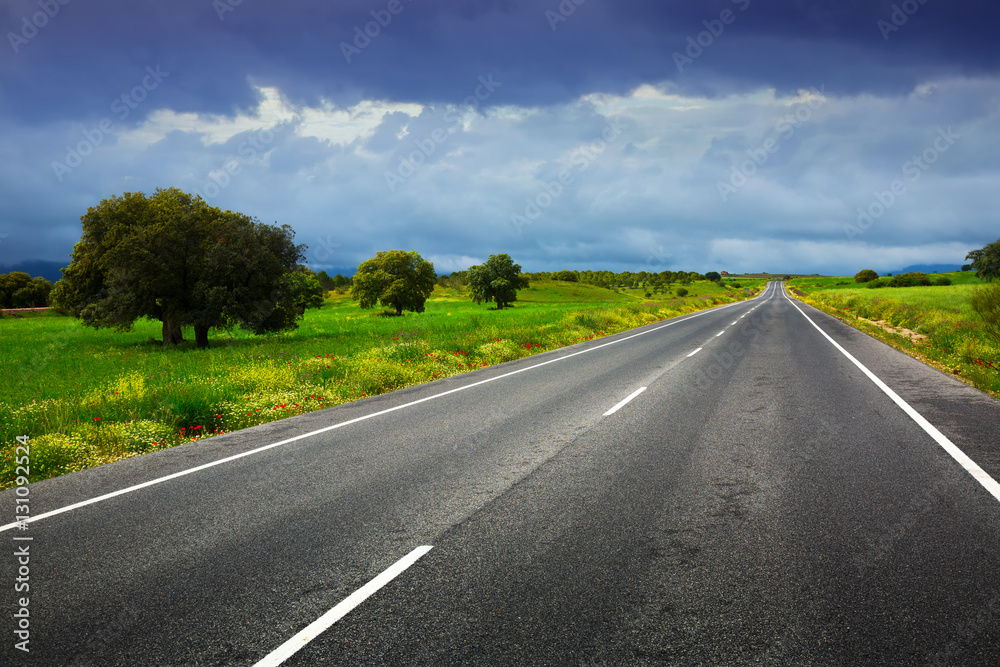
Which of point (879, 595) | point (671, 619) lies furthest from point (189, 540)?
point (879, 595)

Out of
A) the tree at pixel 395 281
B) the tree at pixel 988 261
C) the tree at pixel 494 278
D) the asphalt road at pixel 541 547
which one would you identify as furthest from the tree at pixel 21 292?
the tree at pixel 988 261

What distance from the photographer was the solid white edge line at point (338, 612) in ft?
8.71

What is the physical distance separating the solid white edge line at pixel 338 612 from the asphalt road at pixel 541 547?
0.05 metres

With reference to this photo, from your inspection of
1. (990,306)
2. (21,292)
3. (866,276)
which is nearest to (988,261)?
(866,276)

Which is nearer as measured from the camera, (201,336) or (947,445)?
(947,445)

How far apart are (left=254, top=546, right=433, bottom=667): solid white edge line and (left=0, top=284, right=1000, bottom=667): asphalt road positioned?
51 millimetres

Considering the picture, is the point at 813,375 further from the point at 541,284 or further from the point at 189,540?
the point at 541,284

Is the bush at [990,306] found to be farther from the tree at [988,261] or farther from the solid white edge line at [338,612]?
the tree at [988,261]

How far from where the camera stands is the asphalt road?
2738mm

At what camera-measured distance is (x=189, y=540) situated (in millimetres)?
4074

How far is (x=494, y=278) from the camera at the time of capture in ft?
252

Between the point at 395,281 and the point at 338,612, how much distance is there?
59.6m

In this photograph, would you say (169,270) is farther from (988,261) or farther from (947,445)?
(988,261)

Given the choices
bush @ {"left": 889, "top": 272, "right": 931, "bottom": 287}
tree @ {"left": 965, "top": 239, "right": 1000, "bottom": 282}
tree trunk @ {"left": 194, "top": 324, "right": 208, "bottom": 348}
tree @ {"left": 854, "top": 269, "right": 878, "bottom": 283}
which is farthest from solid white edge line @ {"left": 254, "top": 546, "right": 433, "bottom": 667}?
tree @ {"left": 854, "top": 269, "right": 878, "bottom": 283}
